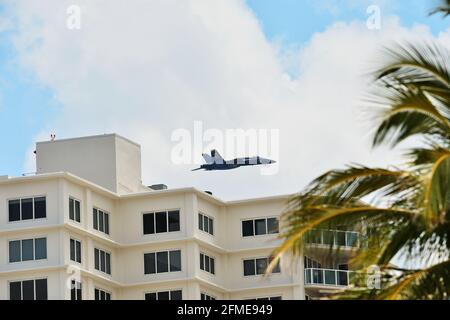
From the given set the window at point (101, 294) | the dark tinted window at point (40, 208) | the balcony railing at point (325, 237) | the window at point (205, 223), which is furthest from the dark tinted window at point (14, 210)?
the balcony railing at point (325, 237)

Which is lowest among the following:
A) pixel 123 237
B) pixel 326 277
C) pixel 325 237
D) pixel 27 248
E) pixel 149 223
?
pixel 325 237

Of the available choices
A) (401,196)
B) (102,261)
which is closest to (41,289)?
(102,261)

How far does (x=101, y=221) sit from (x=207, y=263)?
7798 millimetres

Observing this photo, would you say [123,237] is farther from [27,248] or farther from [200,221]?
[27,248]

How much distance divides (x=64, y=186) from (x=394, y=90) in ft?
289

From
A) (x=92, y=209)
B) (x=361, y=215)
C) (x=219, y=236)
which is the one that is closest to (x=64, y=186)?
(x=92, y=209)

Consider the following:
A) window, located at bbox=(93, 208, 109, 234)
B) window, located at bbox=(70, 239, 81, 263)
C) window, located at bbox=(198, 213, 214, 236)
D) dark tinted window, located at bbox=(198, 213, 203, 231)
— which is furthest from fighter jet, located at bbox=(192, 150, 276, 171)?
window, located at bbox=(70, 239, 81, 263)

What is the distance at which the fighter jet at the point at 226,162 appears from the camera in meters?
155

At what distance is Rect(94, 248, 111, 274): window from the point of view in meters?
122

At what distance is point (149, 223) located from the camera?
126 m

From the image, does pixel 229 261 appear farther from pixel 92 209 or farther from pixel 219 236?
pixel 92 209

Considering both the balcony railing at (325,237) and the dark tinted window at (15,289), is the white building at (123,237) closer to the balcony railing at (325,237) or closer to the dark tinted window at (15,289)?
the dark tinted window at (15,289)

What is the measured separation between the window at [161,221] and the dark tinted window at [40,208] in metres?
8.98
